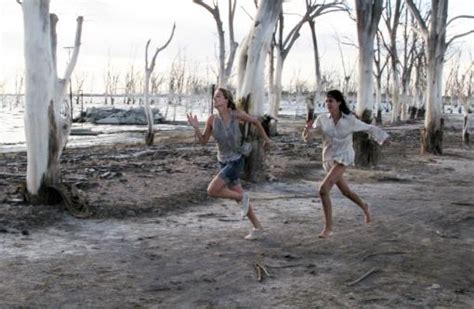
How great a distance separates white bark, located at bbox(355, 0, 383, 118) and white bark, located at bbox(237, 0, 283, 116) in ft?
12.6

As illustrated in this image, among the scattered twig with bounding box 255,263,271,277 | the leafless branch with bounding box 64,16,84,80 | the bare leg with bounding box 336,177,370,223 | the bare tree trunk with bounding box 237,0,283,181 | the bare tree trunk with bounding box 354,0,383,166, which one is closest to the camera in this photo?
the scattered twig with bounding box 255,263,271,277

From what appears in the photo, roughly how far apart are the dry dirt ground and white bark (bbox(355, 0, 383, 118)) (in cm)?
386

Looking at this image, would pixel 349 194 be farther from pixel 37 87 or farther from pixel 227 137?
pixel 37 87

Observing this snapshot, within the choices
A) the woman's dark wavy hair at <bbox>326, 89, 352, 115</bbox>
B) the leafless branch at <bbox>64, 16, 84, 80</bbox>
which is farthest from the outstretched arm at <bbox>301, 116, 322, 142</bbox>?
the leafless branch at <bbox>64, 16, 84, 80</bbox>

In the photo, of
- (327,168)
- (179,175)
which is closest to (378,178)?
(179,175)

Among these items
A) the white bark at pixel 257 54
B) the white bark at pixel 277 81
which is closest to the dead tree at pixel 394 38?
the white bark at pixel 277 81

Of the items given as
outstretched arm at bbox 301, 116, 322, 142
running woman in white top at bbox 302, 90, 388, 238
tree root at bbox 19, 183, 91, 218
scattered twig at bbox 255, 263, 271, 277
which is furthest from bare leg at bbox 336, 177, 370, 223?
tree root at bbox 19, 183, 91, 218

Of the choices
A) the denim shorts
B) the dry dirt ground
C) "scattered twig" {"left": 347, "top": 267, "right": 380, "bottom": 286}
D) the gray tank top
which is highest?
the gray tank top

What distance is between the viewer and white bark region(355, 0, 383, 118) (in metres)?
14.6

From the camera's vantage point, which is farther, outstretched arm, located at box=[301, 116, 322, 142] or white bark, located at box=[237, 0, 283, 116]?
white bark, located at box=[237, 0, 283, 116]

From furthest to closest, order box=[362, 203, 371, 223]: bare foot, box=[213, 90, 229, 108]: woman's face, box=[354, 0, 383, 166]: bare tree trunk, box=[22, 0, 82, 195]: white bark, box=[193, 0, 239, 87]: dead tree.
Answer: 1. box=[193, 0, 239, 87]: dead tree
2. box=[354, 0, 383, 166]: bare tree trunk
3. box=[22, 0, 82, 195]: white bark
4. box=[362, 203, 371, 223]: bare foot
5. box=[213, 90, 229, 108]: woman's face

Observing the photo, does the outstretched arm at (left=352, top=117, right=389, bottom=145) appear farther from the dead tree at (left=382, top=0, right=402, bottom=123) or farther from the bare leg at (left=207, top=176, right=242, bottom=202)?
the dead tree at (left=382, top=0, right=402, bottom=123)

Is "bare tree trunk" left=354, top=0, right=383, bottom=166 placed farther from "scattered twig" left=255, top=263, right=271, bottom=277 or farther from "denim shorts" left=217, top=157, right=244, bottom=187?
"scattered twig" left=255, top=263, right=271, bottom=277

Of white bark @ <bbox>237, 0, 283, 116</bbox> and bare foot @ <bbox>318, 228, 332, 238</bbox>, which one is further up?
white bark @ <bbox>237, 0, 283, 116</bbox>
